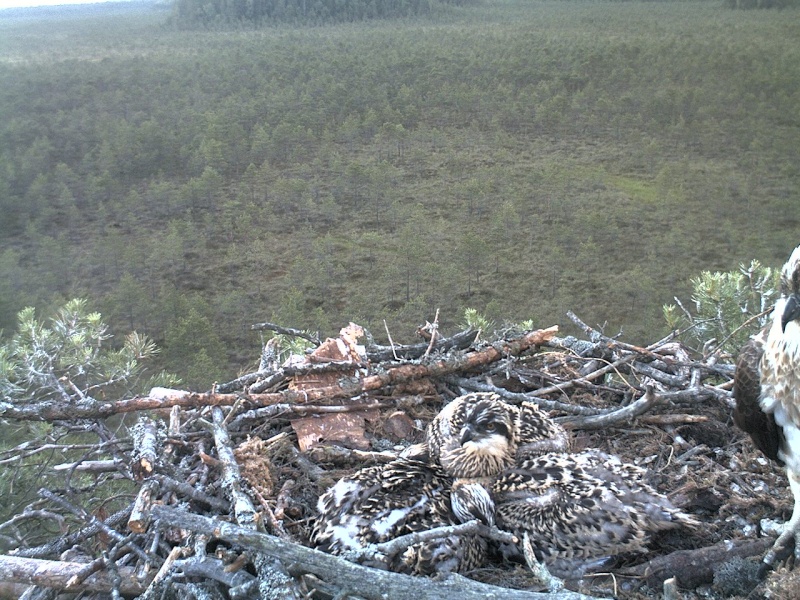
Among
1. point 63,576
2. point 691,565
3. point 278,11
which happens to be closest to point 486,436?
point 691,565

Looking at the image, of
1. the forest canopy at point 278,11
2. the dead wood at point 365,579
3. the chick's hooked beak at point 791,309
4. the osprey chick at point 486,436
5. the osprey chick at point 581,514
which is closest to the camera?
the dead wood at point 365,579

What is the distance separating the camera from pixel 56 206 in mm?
15297

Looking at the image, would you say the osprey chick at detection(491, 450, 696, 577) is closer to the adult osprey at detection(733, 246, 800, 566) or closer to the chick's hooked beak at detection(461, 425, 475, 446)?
the chick's hooked beak at detection(461, 425, 475, 446)

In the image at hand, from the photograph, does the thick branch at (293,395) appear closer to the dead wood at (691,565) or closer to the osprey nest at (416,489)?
the osprey nest at (416,489)

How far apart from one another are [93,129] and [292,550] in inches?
804

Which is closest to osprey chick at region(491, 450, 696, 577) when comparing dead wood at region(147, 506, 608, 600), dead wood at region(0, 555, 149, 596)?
dead wood at region(147, 506, 608, 600)

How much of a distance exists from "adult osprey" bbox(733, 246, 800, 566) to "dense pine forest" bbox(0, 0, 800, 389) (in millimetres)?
5719

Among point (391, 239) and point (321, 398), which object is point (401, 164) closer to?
point (391, 239)

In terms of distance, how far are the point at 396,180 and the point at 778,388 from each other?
16.1 m

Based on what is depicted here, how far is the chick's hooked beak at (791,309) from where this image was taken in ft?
7.20

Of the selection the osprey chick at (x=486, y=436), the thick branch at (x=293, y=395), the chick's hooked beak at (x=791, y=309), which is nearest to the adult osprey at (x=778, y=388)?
the chick's hooked beak at (x=791, y=309)

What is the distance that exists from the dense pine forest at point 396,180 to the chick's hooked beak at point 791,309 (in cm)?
607

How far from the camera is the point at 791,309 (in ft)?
7.20

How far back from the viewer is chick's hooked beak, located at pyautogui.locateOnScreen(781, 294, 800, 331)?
2.19 m
